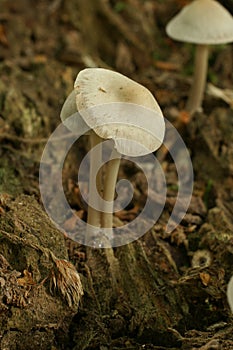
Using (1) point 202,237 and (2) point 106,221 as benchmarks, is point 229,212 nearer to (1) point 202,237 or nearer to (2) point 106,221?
(1) point 202,237

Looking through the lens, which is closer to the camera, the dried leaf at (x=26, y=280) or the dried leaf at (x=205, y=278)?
the dried leaf at (x=26, y=280)

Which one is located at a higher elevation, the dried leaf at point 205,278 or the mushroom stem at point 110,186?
the mushroom stem at point 110,186

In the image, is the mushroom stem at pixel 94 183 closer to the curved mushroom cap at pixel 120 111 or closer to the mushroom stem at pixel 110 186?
the mushroom stem at pixel 110 186

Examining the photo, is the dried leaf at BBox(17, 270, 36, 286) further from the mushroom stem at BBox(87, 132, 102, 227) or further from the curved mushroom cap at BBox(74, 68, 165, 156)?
the curved mushroom cap at BBox(74, 68, 165, 156)

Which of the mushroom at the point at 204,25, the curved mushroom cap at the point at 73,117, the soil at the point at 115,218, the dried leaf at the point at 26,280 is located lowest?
the soil at the point at 115,218

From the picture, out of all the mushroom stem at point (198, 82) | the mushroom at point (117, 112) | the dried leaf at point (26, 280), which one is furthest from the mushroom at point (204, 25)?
the dried leaf at point (26, 280)

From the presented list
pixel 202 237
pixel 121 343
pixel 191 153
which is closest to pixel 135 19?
pixel 191 153

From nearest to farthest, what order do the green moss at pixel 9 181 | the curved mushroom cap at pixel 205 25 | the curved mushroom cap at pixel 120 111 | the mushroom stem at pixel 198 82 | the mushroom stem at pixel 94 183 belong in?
the curved mushroom cap at pixel 120 111 < the mushroom stem at pixel 94 183 < the green moss at pixel 9 181 < the curved mushroom cap at pixel 205 25 < the mushroom stem at pixel 198 82

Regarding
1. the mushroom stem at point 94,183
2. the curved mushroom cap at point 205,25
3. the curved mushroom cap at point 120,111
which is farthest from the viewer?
the curved mushroom cap at point 205,25
